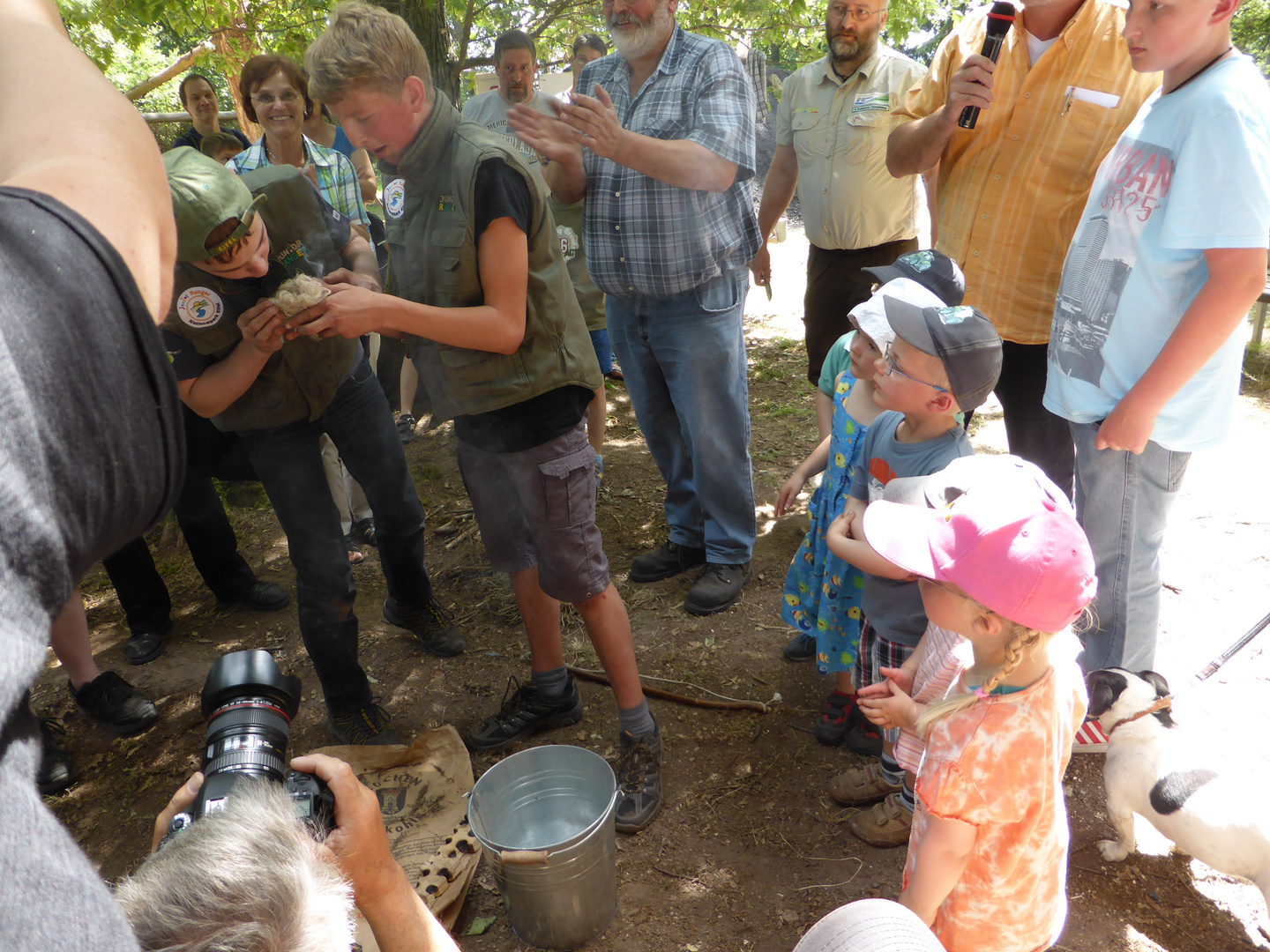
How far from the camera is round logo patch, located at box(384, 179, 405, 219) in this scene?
2.40 m

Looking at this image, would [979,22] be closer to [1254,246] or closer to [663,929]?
[1254,246]

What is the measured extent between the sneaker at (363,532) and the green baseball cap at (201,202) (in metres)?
2.45

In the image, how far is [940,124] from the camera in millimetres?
2873

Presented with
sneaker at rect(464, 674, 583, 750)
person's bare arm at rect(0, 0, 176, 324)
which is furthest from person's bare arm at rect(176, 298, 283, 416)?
person's bare arm at rect(0, 0, 176, 324)

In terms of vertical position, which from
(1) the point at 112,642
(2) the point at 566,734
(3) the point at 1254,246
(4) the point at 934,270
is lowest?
(1) the point at 112,642

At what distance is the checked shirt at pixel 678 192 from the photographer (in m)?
3.13

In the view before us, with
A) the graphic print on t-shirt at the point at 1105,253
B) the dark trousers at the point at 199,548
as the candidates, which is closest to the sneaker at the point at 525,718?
the dark trousers at the point at 199,548

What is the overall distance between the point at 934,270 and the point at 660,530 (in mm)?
2284

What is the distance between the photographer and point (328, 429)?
9.41 feet

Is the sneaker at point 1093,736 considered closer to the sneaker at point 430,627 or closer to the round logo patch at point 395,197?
the sneaker at point 430,627

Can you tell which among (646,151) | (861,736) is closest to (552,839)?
(861,736)

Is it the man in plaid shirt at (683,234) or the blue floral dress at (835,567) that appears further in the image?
the man in plaid shirt at (683,234)

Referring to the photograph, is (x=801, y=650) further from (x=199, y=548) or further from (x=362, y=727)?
(x=199, y=548)

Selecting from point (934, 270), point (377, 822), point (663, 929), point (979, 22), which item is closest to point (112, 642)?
point (663, 929)
